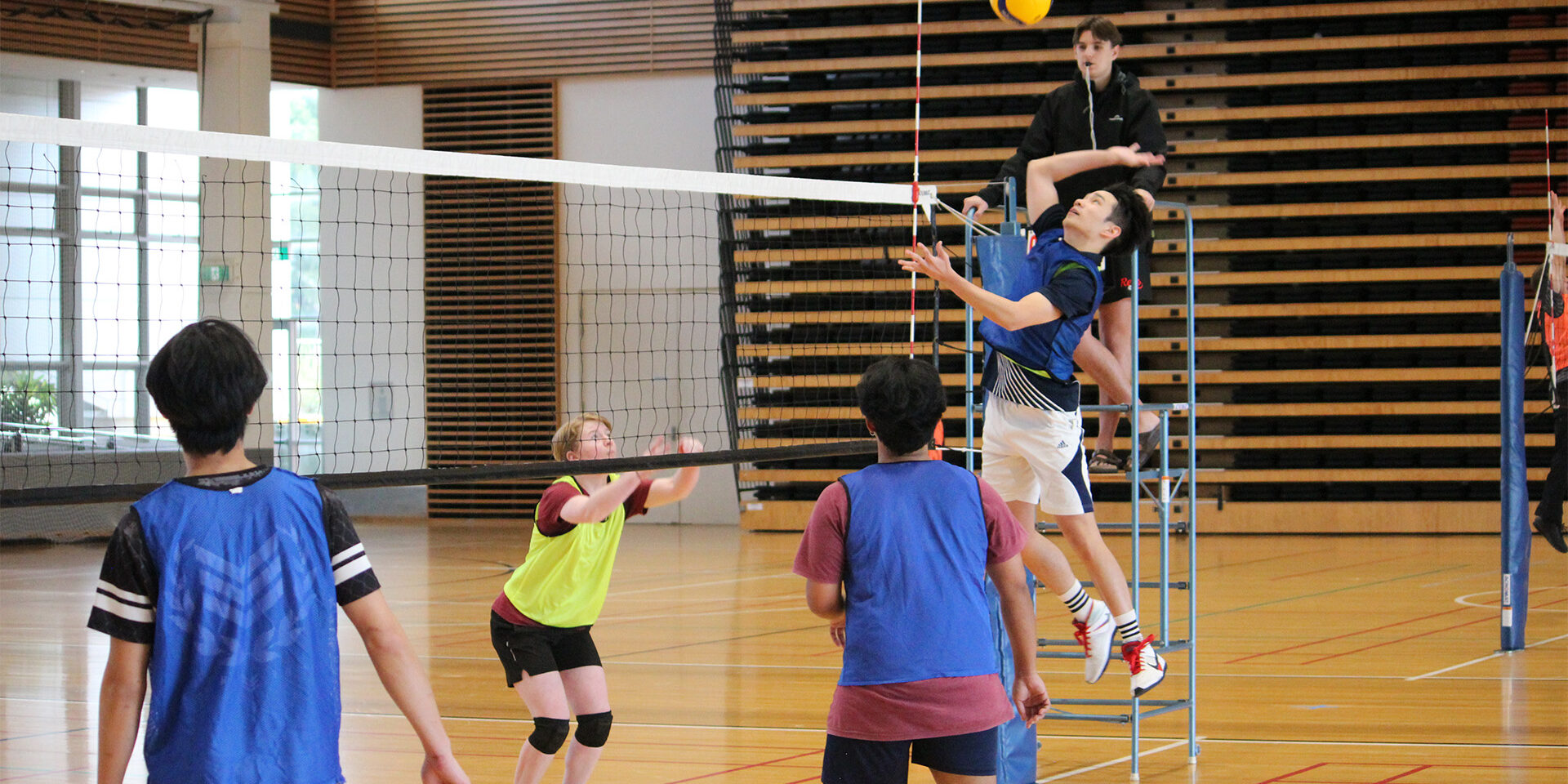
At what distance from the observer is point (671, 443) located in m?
10.8

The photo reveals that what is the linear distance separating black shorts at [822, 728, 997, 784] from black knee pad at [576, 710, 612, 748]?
1.44 m

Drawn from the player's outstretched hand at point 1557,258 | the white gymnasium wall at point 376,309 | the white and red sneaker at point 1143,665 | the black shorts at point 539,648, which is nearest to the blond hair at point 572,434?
the black shorts at point 539,648

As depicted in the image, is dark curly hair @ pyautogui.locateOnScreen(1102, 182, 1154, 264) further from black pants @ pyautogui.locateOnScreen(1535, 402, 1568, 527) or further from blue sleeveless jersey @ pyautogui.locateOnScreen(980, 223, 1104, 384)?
black pants @ pyautogui.locateOnScreen(1535, 402, 1568, 527)

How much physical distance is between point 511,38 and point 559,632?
11.9 meters

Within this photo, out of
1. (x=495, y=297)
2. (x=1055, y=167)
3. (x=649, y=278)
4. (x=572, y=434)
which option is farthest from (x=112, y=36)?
(x=1055, y=167)

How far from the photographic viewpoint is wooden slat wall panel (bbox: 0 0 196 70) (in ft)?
44.4

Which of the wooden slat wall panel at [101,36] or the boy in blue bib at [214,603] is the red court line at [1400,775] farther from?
the wooden slat wall panel at [101,36]

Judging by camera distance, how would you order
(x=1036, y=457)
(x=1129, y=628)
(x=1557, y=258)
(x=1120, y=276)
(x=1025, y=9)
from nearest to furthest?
(x=1036, y=457), (x=1129, y=628), (x=1120, y=276), (x=1025, y=9), (x=1557, y=258)

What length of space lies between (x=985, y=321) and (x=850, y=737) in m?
1.60

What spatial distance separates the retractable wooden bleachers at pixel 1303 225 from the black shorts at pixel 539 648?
7746 mm

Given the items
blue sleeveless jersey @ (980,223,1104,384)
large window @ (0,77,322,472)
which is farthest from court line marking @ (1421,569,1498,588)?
large window @ (0,77,322,472)

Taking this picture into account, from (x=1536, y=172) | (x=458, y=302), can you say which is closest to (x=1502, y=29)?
(x=1536, y=172)

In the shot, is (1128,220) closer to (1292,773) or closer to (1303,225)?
(1292,773)

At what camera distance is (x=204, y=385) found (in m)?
1.87
